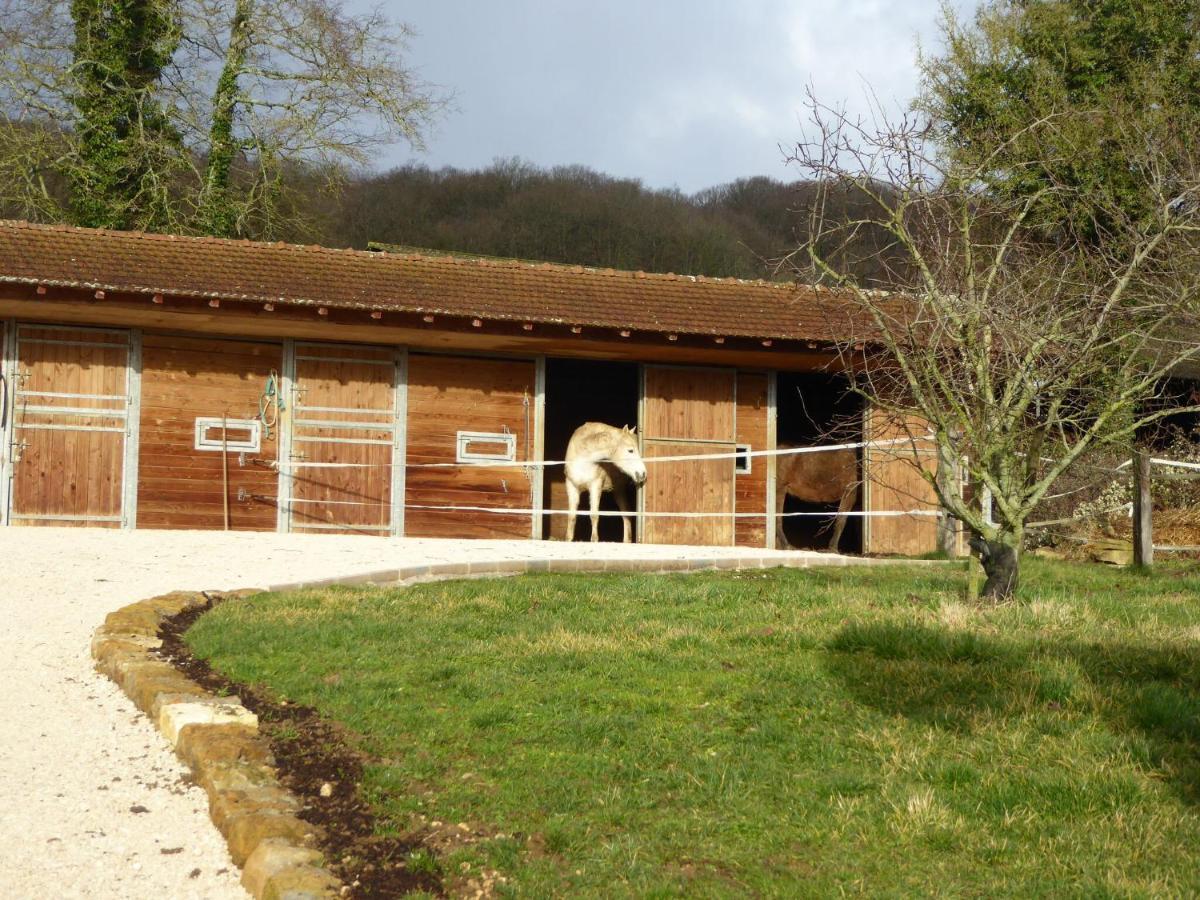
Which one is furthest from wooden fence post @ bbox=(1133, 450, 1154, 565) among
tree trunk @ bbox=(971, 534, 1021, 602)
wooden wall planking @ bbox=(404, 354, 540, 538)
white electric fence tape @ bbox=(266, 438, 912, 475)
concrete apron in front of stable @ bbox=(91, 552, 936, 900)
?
concrete apron in front of stable @ bbox=(91, 552, 936, 900)

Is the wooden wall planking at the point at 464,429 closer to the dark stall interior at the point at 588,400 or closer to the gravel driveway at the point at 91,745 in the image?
the dark stall interior at the point at 588,400

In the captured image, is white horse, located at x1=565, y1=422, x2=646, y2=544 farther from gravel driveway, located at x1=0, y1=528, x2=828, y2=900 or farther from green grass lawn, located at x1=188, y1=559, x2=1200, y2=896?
green grass lawn, located at x1=188, y1=559, x2=1200, y2=896

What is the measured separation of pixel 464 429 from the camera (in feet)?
54.9

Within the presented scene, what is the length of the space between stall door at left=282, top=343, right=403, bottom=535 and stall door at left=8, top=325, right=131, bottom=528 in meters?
2.06

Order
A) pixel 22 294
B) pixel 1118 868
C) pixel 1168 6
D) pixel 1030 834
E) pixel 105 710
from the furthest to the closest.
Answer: pixel 1168 6, pixel 22 294, pixel 105 710, pixel 1030 834, pixel 1118 868

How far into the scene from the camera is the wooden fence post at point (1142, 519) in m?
12.5

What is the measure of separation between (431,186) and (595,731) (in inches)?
1625

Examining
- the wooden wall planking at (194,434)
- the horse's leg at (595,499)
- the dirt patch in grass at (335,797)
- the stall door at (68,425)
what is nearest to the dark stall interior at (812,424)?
the horse's leg at (595,499)

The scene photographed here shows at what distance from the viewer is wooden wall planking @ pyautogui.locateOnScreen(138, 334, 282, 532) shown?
15.8 metres

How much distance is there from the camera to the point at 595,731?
5730 mm

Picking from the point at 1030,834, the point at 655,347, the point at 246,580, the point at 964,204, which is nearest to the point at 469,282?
the point at 655,347

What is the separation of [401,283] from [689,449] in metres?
4.36

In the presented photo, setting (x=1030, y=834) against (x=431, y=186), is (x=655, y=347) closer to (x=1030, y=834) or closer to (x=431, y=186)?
(x=1030, y=834)

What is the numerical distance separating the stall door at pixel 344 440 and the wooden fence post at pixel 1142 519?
8673 millimetres
